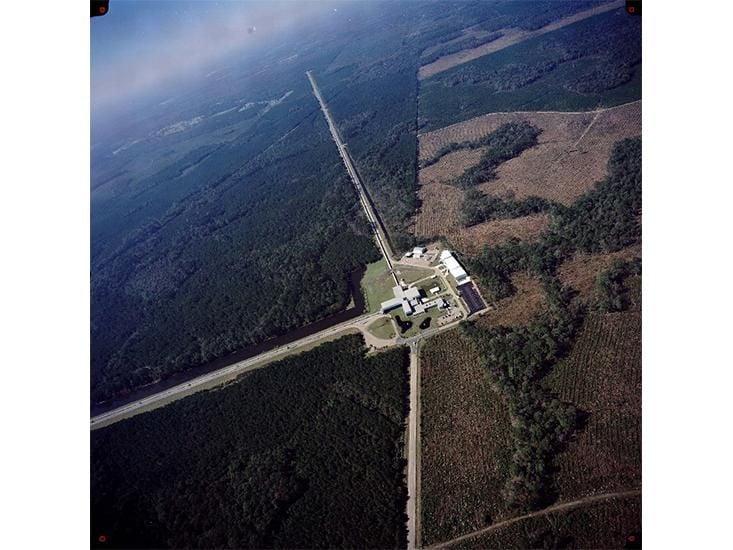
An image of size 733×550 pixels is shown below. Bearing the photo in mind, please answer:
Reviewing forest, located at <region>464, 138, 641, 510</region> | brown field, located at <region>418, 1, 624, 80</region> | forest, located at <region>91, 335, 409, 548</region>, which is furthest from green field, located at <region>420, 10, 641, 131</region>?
forest, located at <region>91, 335, 409, 548</region>

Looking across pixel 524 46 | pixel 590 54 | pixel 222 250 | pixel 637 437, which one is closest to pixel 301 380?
pixel 637 437

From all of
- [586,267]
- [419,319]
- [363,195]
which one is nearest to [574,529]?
[419,319]

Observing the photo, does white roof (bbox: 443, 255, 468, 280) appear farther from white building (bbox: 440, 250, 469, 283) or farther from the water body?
the water body

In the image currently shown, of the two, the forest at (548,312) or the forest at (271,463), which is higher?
the forest at (271,463)

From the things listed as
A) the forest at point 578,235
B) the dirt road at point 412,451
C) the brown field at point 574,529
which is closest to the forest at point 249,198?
the forest at point 578,235

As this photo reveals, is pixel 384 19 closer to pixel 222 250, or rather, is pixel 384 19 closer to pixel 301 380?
pixel 222 250

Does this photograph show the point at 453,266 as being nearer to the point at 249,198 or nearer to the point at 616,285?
the point at 616,285

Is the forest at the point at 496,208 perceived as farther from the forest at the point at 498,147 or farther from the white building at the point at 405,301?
the white building at the point at 405,301
